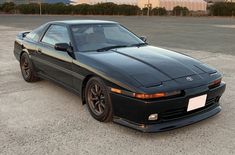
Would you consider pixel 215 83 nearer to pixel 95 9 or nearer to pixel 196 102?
pixel 196 102

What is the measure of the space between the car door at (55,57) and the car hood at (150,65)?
1.85 ft

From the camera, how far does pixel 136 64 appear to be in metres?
3.56

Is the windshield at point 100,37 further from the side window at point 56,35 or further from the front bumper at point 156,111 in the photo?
the front bumper at point 156,111

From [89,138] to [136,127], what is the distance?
556 mm

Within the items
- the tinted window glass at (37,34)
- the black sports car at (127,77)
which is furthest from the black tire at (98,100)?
the tinted window glass at (37,34)

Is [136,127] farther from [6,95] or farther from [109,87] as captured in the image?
[6,95]

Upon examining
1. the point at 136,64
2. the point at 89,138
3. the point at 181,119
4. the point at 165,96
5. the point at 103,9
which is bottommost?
the point at 89,138

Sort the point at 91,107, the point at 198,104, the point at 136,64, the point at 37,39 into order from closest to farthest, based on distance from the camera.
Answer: the point at 198,104, the point at 136,64, the point at 91,107, the point at 37,39

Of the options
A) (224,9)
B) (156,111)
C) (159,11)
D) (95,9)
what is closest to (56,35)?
(156,111)

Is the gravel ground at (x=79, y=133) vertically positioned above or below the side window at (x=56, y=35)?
below

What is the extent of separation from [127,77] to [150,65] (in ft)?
1.43

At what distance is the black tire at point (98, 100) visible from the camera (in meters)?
3.44

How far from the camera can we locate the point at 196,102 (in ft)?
10.8

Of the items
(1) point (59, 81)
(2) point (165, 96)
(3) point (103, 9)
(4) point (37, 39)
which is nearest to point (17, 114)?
(1) point (59, 81)
